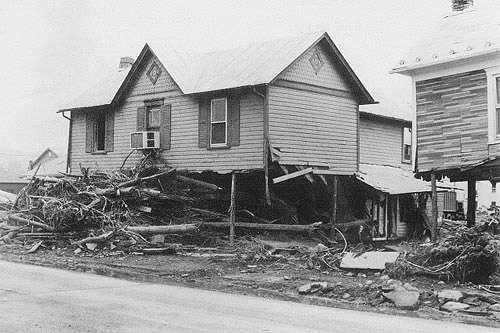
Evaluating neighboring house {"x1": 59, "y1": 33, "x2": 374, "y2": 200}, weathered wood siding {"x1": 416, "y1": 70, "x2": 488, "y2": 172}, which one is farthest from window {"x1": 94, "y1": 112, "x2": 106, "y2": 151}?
weathered wood siding {"x1": 416, "y1": 70, "x2": 488, "y2": 172}

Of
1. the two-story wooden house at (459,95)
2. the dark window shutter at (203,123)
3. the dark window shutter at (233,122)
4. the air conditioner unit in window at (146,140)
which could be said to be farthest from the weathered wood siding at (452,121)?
the air conditioner unit in window at (146,140)

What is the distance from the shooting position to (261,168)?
20.6 metres

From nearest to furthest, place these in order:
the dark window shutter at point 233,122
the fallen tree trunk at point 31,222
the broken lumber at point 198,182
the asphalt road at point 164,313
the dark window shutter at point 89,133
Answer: the asphalt road at point 164,313 → the fallen tree trunk at point 31,222 → the dark window shutter at point 233,122 → the broken lumber at point 198,182 → the dark window shutter at point 89,133

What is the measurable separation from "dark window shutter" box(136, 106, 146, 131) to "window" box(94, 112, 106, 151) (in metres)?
2.74

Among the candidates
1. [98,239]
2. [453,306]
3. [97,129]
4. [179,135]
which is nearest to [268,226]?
[98,239]

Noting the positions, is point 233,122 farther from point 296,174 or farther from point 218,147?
point 296,174

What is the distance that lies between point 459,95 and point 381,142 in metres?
11.9

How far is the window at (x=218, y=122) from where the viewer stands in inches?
861

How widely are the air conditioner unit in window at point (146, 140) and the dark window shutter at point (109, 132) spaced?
2.49 m

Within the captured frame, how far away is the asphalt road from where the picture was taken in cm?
842

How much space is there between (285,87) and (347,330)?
541 inches

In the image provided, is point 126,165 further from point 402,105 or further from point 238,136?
point 402,105

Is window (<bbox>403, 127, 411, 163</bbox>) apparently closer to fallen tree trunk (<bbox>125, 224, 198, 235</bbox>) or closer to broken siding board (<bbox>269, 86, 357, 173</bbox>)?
A: broken siding board (<bbox>269, 86, 357, 173</bbox>)

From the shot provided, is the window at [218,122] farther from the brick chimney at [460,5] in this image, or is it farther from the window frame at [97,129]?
the brick chimney at [460,5]
